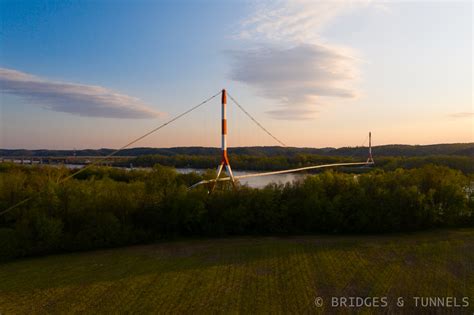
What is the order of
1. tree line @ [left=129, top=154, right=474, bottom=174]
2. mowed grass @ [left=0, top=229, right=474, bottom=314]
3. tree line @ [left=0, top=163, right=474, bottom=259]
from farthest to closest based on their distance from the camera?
tree line @ [left=129, top=154, right=474, bottom=174], tree line @ [left=0, top=163, right=474, bottom=259], mowed grass @ [left=0, top=229, right=474, bottom=314]

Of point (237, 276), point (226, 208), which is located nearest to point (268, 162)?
point (226, 208)

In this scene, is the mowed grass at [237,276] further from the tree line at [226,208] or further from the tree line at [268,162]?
the tree line at [268,162]

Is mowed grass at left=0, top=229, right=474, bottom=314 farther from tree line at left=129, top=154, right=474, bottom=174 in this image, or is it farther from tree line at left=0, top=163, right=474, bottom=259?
tree line at left=129, top=154, right=474, bottom=174

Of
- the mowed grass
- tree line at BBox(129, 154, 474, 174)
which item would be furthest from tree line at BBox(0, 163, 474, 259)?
tree line at BBox(129, 154, 474, 174)

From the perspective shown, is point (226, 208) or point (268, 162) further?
point (268, 162)

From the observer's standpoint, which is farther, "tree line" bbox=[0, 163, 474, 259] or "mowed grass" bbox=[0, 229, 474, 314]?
"tree line" bbox=[0, 163, 474, 259]

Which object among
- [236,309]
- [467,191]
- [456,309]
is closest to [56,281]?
[236,309]

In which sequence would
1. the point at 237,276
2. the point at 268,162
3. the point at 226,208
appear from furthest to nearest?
1. the point at 268,162
2. the point at 226,208
3. the point at 237,276

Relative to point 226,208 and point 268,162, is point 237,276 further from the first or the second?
point 268,162
